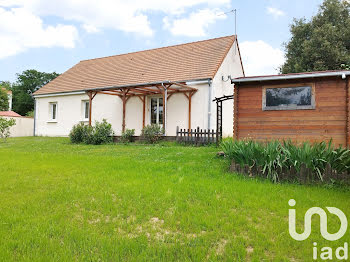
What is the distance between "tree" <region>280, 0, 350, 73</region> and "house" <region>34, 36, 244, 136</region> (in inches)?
352

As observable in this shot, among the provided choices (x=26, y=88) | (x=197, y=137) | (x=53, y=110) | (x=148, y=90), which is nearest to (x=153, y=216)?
(x=197, y=137)

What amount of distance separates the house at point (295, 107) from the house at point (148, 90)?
5.24 metres

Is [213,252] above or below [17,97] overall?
below

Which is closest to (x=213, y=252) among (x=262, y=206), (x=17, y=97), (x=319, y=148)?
(x=262, y=206)

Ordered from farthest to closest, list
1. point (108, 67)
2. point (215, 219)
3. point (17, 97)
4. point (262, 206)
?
point (17, 97) → point (108, 67) → point (262, 206) → point (215, 219)

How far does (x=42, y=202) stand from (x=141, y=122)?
1252 cm

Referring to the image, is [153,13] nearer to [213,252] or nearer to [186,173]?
[186,173]

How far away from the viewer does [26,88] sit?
5194cm

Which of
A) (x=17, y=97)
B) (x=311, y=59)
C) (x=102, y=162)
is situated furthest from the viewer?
(x=17, y=97)

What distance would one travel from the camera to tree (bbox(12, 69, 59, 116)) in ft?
164

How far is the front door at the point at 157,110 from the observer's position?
16.5m

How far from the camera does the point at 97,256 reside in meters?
2.87

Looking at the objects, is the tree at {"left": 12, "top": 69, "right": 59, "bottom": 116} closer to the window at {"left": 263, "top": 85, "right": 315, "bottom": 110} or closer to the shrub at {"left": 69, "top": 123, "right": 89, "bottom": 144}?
the shrub at {"left": 69, "top": 123, "right": 89, "bottom": 144}

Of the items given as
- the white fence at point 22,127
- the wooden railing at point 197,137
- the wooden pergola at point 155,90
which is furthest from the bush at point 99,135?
the white fence at point 22,127
